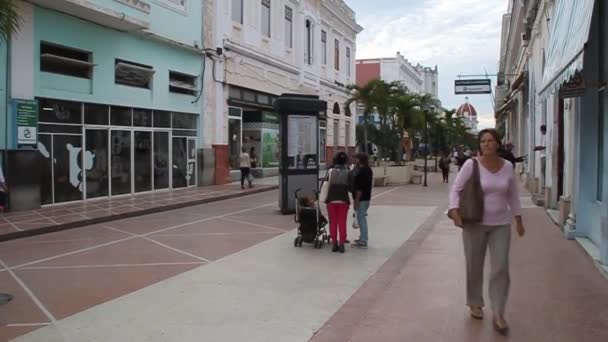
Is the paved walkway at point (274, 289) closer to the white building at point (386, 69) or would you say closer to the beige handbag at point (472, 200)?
the beige handbag at point (472, 200)

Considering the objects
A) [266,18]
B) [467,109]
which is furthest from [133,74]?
[467,109]

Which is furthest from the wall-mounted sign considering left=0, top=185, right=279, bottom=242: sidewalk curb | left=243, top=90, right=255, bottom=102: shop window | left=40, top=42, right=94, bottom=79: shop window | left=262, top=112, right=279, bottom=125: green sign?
left=40, top=42, right=94, bottom=79: shop window

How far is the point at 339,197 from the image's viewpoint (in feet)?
31.0

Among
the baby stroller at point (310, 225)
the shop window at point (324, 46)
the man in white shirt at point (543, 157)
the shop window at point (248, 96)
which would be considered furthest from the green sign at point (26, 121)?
the shop window at point (324, 46)

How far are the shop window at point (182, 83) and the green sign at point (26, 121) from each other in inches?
280

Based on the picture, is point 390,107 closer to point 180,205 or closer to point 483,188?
point 180,205

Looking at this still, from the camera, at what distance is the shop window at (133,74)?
61.0 feet

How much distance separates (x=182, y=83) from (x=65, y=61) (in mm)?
6344

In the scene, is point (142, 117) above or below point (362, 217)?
above

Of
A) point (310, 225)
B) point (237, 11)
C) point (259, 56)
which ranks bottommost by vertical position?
point (310, 225)

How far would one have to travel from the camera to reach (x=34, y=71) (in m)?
15.1

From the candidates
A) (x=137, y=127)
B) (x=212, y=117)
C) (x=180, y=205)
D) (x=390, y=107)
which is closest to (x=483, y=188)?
(x=180, y=205)

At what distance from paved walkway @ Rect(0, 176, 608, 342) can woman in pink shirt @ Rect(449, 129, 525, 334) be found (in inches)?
13.7

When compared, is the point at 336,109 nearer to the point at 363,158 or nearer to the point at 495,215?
the point at 363,158
